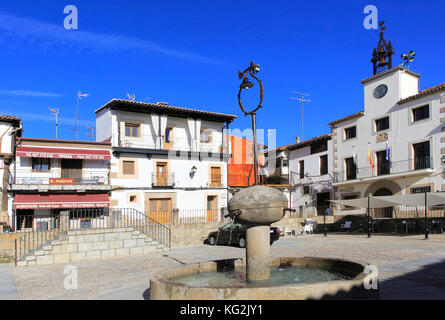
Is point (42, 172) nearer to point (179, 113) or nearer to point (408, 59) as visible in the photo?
point (179, 113)

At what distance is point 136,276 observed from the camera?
10.3 m

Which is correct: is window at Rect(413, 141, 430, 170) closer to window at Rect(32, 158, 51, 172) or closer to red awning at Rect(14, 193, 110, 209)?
red awning at Rect(14, 193, 110, 209)

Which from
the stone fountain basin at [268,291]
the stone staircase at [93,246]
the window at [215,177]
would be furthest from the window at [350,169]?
the stone fountain basin at [268,291]

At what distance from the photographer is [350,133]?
95.4 feet

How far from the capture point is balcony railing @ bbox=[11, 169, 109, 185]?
2274 cm

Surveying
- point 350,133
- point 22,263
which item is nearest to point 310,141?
point 350,133

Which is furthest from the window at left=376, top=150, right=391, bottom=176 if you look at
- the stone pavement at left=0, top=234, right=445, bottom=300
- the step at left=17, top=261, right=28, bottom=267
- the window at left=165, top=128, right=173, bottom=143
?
the step at left=17, top=261, right=28, bottom=267

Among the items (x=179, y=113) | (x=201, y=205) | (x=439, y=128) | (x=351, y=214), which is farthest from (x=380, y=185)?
(x=179, y=113)

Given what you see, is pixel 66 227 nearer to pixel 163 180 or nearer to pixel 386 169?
pixel 163 180

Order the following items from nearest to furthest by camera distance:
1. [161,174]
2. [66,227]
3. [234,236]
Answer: [66,227]
[234,236]
[161,174]

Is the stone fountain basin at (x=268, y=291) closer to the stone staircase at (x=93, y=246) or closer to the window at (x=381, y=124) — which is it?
the stone staircase at (x=93, y=246)

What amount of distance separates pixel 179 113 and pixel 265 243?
22996 mm

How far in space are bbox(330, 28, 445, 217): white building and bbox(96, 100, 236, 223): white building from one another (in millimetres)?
8874

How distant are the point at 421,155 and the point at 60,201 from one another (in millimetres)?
21389
